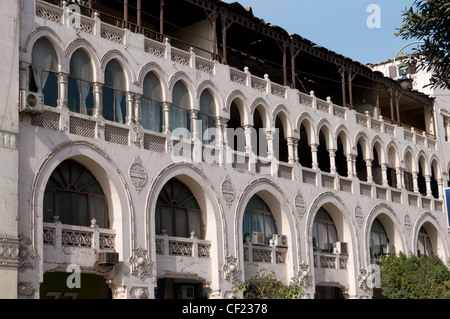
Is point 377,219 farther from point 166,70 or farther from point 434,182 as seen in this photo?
point 166,70

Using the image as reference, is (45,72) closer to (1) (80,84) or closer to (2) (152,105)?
(1) (80,84)

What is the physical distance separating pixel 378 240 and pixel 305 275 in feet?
23.0

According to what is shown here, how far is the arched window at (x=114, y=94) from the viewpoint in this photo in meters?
23.3

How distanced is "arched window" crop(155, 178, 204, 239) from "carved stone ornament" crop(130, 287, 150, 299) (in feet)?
7.81

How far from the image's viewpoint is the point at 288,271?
27984 millimetres

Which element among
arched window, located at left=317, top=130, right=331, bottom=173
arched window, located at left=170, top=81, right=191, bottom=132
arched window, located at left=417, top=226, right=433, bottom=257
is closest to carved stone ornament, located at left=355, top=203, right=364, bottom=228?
arched window, located at left=317, top=130, right=331, bottom=173

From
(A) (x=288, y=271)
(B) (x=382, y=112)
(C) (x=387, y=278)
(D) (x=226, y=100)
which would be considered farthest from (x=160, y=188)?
(B) (x=382, y=112)

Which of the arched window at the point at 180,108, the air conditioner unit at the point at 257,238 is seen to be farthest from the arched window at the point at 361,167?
the arched window at the point at 180,108

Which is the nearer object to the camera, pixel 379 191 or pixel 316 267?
pixel 316 267

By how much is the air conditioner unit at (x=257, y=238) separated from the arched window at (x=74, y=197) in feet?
20.8

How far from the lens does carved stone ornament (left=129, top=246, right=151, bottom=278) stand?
882 inches

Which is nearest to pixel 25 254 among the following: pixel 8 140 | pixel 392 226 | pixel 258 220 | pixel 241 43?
pixel 8 140
